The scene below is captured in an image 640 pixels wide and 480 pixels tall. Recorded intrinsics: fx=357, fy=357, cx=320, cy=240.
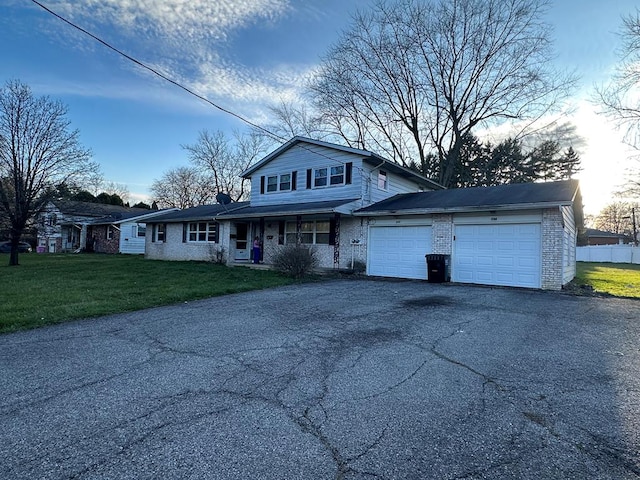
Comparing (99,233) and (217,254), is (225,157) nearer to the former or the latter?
(99,233)

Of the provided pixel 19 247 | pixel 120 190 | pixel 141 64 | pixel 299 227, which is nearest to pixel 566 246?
pixel 299 227

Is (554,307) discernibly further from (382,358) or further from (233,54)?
(233,54)

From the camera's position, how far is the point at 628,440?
2621mm

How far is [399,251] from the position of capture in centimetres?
1392

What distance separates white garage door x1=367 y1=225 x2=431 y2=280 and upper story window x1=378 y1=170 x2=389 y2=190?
9.45 feet

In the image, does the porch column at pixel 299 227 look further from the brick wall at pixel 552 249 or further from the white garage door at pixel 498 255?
the brick wall at pixel 552 249

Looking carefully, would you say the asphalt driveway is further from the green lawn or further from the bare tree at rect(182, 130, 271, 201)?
the bare tree at rect(182, 130, 271, 201)

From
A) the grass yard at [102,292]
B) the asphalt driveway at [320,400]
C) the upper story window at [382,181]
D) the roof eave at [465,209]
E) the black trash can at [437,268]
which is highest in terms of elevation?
the upper story window at [382,181]

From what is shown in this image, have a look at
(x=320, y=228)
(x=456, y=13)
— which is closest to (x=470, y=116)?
(x=456, y=13)

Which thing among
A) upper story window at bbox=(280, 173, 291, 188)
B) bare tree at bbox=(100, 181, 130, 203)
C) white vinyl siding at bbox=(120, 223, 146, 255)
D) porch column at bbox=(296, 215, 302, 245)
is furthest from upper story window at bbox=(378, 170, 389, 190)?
bare tree at bbox=(100, 181, 130, 203)

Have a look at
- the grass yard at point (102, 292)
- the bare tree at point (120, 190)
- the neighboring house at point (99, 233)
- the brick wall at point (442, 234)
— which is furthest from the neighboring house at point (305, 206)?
the bare tree at point (120, 190)

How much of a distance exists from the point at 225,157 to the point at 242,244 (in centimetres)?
2477

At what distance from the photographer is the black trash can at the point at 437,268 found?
12.3 m

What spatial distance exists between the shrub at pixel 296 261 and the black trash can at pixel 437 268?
14.6 ft
